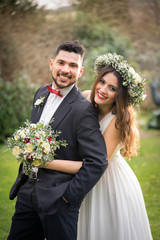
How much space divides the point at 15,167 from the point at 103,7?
11684 mm

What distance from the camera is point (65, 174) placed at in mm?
2412

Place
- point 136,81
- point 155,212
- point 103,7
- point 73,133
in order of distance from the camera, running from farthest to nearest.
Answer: point 103,7, point 155,212, point 136,81, point 73,133

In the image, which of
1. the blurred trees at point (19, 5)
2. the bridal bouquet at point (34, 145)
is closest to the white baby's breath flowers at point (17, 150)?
the bridal bouquet at point (34, 145)

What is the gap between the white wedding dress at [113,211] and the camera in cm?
280

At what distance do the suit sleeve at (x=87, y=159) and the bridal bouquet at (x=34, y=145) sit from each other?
182 mm

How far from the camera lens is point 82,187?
2297mm

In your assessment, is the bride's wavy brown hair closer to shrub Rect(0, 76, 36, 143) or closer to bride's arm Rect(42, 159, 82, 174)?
bride's arm Rect(42, 159, 82, 174)

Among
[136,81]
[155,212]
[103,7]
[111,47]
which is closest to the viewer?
[136,81]

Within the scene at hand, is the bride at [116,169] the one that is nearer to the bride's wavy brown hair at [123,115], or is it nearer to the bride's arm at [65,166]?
the bride's wavy brown hair at [123,115]

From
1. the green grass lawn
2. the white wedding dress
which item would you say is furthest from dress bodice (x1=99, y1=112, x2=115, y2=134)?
the green grass lawn

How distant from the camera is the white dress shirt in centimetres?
259

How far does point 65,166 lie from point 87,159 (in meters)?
0.20

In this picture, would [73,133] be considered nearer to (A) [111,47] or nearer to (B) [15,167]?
(B) [15,167]

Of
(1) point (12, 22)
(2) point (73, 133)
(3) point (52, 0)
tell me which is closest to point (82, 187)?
(2) point (73, 133)
